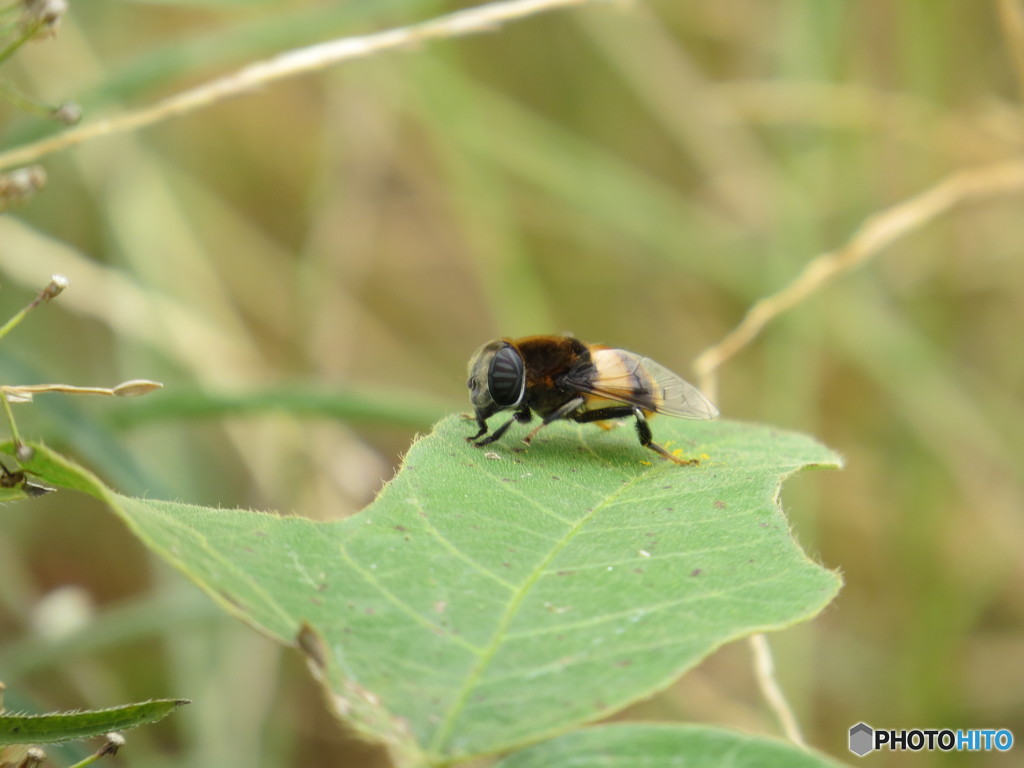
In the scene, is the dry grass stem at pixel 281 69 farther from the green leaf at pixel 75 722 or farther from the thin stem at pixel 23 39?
the green leaf at pixel 75 722

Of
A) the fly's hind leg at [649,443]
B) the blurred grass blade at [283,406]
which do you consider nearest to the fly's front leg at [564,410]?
the fly's hind leg at [649,443]

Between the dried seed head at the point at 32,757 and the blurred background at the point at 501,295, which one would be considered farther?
the blurred background at the point at 501,295

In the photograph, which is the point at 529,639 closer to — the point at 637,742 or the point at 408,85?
the point at 637,742

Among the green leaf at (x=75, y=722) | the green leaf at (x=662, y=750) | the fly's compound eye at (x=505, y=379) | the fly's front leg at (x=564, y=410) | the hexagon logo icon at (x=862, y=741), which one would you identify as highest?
the fly's compound eye at (x=505, y=379)

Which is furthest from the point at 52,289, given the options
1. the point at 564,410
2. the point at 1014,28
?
the point at 1014,28

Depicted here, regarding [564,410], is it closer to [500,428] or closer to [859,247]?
[500,428]

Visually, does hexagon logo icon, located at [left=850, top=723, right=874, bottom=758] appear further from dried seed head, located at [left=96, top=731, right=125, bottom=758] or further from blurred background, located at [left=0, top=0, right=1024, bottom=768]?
dried seed head, located at [left=96, top=731, right=125, bottom=758]

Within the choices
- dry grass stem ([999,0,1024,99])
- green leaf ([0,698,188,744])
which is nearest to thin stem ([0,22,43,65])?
green leaf ([0,698,188,744])
